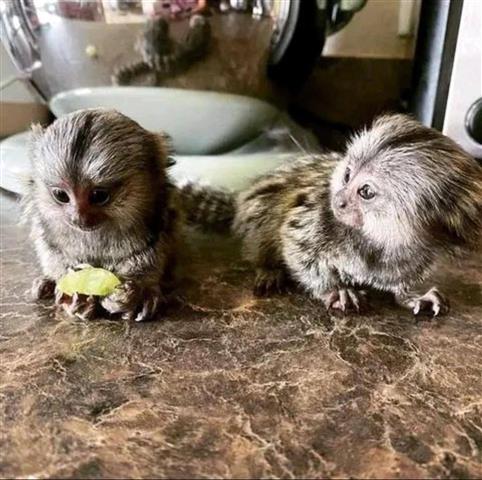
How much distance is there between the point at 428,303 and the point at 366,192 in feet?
0.62

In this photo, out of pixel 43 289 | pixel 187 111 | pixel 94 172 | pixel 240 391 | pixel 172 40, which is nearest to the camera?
pixel 240 391

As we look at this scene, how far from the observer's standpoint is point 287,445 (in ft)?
2.26

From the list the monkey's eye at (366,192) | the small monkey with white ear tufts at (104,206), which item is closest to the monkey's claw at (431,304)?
the monkey's eye at (366,192)

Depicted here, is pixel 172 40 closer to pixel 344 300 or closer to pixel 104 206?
pixel 104 206

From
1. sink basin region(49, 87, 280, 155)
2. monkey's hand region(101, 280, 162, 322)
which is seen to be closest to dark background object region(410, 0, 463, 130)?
sink basin region(49, 87, 280, 155)

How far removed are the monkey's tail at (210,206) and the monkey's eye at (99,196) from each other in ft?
1.21

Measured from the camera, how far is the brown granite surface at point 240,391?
0.66 metres

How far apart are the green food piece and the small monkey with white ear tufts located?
11 millimetres

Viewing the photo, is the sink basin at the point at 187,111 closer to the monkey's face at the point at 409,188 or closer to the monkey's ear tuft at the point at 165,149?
the monkey's ear tuft at the point at 165,149

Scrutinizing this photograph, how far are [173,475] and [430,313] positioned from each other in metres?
0.51

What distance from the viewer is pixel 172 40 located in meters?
1.26

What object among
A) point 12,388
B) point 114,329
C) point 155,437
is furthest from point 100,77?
point 155,437

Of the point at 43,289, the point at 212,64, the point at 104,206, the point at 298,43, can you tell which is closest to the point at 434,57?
the point at 298,43

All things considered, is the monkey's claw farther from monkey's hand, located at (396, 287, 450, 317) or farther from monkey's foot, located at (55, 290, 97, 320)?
monkey's foot, located at (55, 290, 97, 320)
